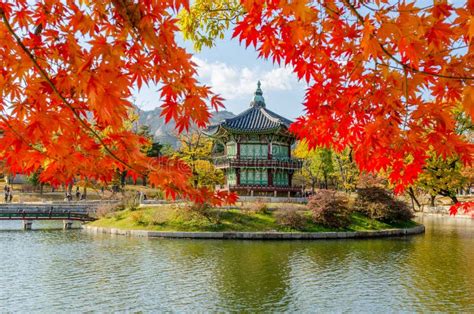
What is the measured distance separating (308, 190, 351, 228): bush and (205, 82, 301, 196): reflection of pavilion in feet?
26.9

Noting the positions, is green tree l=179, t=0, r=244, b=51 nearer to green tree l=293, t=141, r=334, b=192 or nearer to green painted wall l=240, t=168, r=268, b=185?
green painted wall l=240, t=168, r=268, b=185

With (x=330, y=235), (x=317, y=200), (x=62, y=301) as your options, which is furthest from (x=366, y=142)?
(x=317, y=200)

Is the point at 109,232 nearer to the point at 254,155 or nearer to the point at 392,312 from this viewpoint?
the point at 254,155

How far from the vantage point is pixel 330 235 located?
2462 centimetres

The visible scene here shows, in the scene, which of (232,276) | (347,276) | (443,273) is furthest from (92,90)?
(443,273)

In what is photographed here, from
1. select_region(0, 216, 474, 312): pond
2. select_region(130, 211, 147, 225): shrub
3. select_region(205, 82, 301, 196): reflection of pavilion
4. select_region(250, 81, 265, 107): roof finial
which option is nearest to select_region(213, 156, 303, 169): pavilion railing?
select_region(205, 82, 301, 196): reflection of pavilion

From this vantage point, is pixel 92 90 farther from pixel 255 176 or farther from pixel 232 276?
pixel 255 176

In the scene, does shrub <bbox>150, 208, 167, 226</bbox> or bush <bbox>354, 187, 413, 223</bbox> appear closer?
shrub <bbox>150, 208, 167, 226</bbox>

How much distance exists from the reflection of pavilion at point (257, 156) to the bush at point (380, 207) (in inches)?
306

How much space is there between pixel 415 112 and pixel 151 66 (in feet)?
7.81

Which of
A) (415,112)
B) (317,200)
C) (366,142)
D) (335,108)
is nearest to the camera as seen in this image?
(415,112)

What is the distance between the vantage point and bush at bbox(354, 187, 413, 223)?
2819cm

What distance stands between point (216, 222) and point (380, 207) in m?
11.3

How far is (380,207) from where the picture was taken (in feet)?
92.5
